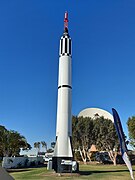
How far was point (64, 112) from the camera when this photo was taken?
22875 millimetres

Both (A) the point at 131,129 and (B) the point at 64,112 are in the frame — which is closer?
(B) the point at 64,112

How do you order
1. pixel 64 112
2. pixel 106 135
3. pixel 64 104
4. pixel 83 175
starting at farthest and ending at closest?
1. pixel 106 135
2. pixel 64 104
3. pixel 64 112
4. pixel 83 175

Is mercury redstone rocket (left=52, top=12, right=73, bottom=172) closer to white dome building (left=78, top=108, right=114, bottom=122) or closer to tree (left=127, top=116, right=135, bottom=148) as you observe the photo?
tree (left=127, top=116, right=135, bottom=148)

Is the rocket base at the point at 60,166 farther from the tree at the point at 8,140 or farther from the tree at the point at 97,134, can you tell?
the tree at the point at 97,134

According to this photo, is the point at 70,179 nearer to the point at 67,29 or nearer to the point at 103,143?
the point at 67,29

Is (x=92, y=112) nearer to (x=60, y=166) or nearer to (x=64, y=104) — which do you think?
(x=64, y=104)

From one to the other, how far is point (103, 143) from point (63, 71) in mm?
22878

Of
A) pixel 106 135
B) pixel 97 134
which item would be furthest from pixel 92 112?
pixel 106 135

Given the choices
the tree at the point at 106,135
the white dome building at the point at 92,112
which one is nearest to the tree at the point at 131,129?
the tree at the point at 106,135

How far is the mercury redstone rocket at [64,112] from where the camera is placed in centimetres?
2158

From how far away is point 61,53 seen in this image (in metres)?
25.1

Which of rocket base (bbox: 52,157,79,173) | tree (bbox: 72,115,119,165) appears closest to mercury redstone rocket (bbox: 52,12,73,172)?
rocket base (bbox: 52,157,79,173)

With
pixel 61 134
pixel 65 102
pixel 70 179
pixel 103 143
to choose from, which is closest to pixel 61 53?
pixel 65 102

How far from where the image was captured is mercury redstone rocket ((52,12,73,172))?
70.8 ft
